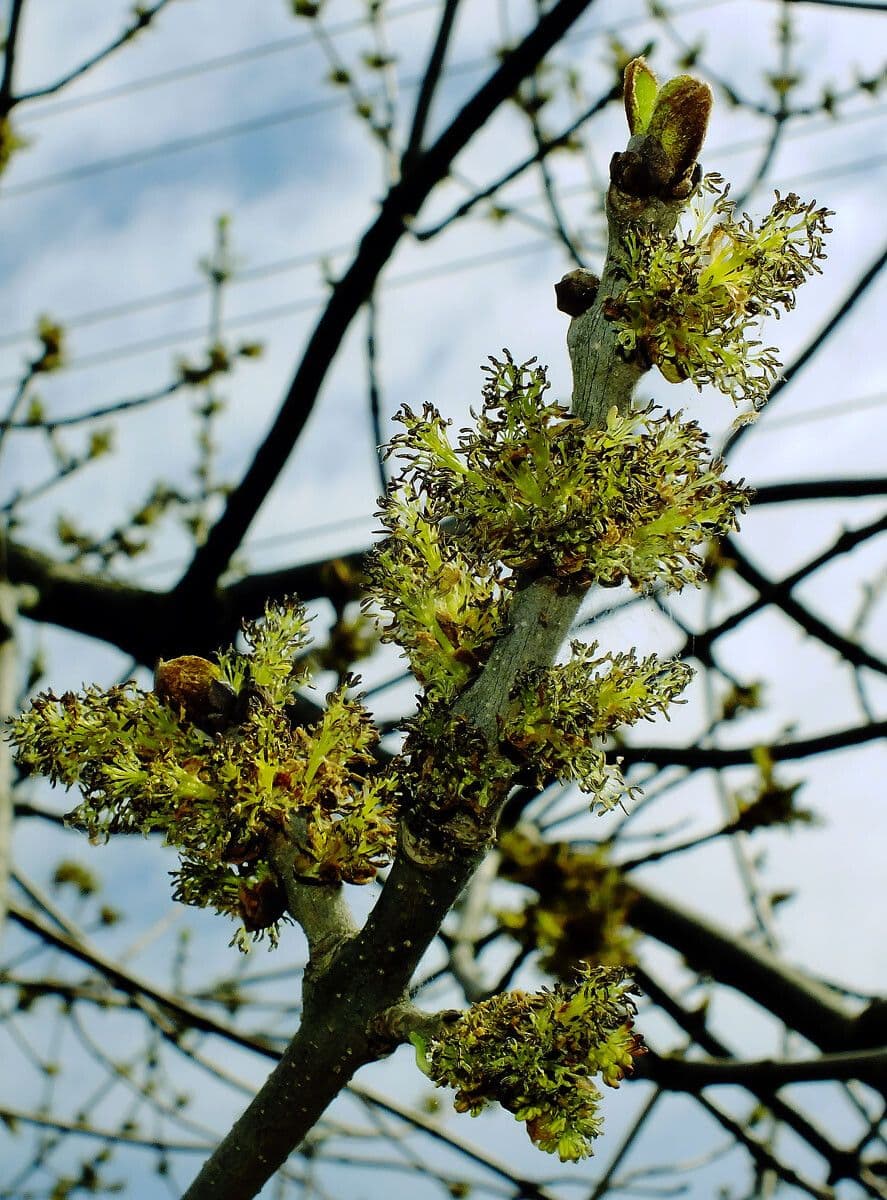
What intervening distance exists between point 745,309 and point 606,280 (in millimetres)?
122

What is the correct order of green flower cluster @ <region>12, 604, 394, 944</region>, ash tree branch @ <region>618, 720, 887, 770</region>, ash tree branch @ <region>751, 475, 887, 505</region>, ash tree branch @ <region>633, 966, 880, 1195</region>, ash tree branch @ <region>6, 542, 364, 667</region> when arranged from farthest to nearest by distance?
ash tree branch @ <region>6, 542, 364, 667</region> < ash tree branch @ <region>751, 475, 887, 505</region> < ash tree branch @ <region>618, 720, 887, 770</region> < ash tree branch @ <region>633, 966, 880, 1195</region> < green flower cluster @ <region>12, 604, 394, 944</region>

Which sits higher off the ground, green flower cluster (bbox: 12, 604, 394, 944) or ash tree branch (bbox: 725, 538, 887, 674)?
ash tree branch (bbox: 725, 538, 887, 674)

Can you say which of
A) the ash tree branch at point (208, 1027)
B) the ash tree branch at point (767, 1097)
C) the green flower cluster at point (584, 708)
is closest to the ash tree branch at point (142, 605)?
the ash tree branch at point (208, 1027)

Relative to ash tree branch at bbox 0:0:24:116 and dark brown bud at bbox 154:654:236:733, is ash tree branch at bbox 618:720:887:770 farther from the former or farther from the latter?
ash tree branch at bbox 0:0:24:116

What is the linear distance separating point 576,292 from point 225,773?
52 centimetres

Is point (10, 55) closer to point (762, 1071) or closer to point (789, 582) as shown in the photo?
point (789, 582)

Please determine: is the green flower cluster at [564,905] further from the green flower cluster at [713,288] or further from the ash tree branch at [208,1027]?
the green flower cluster at [713,288]

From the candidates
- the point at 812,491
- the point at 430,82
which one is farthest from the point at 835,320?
the point at 430,82

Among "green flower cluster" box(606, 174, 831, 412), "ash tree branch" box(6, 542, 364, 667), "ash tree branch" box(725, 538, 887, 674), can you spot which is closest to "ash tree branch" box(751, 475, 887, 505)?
"ash tree branch" box(725, 538, 887, 674)

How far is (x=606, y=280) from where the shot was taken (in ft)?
3.37

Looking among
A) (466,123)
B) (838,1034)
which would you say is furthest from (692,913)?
(466,123)

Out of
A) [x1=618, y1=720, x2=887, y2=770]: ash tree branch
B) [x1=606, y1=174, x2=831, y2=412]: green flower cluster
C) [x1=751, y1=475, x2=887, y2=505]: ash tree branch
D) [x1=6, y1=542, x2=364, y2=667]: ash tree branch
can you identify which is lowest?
[x1=606, y1=174, x2=831, y2=412]: green flower cluster

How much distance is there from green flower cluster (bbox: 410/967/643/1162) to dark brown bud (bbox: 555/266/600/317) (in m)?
0.58

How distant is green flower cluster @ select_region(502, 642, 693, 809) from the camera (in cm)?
92
